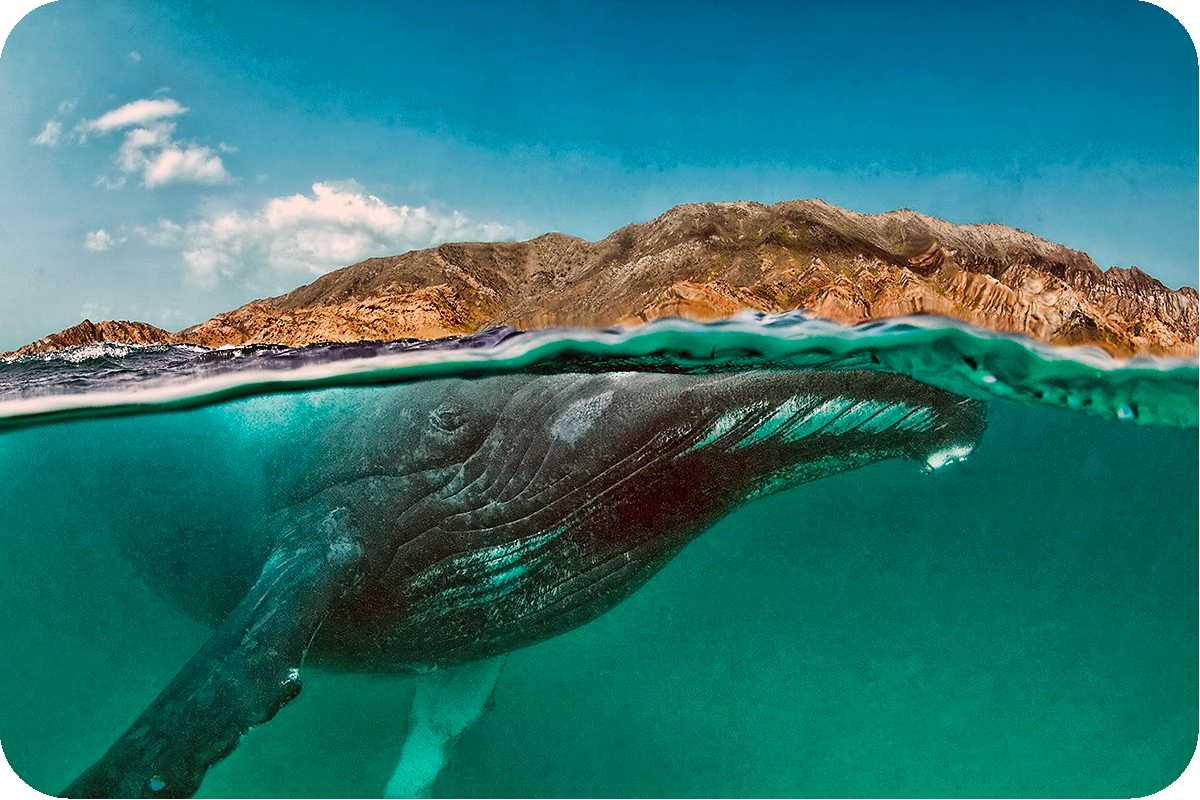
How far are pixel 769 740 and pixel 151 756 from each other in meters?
5.13

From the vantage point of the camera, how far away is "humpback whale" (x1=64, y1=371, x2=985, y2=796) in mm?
4078

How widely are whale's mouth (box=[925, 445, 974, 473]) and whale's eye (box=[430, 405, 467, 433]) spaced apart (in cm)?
357

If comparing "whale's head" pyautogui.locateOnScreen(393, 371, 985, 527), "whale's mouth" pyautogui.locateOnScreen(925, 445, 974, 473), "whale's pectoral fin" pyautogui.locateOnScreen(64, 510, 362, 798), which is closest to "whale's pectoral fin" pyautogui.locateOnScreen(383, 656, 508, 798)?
"whale's pectoral fin" pyautogui.locateOnScreen(64, 510, 362, 798)

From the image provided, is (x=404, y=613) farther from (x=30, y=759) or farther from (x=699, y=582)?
(x=30, y=759)

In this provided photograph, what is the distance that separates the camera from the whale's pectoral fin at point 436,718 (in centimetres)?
474

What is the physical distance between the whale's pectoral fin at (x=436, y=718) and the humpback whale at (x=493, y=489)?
0.39m

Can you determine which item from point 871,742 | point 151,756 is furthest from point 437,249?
point 871,742

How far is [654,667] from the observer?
610cm

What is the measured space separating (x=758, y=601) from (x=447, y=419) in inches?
152

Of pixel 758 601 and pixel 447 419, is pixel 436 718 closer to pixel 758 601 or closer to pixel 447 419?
pixel 447 419

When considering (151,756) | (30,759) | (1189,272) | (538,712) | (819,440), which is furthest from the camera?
(538,712)

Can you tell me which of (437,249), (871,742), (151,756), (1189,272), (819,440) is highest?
(437,249)

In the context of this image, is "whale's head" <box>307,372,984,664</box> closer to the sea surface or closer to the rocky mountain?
the sea surface

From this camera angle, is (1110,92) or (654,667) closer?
(1110,92)
